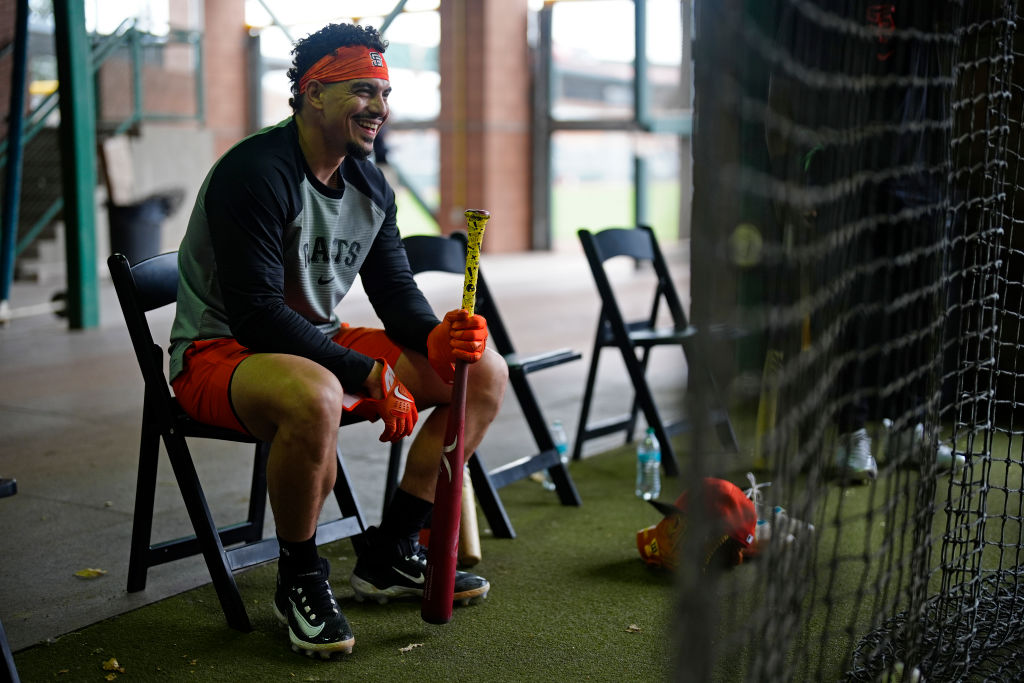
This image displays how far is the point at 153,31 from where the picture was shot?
377 inches

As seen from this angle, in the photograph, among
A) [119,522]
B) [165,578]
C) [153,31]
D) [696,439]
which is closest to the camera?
[696,439]

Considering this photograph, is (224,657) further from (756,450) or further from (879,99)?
(756,450)

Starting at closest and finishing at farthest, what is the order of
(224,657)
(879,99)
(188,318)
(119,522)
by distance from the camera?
(879,99) < (224,657) < (188,318) < (119,522)

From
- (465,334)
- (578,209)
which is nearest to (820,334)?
(465,334)

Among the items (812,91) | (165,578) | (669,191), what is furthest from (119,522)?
(669,191)

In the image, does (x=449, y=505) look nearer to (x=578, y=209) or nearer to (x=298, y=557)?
(x=298, y=557)

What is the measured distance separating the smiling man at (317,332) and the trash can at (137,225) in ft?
24.6

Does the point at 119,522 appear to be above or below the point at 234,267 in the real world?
below

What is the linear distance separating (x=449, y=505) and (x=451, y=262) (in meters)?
1.16

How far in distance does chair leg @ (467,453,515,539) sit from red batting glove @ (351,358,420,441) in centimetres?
63

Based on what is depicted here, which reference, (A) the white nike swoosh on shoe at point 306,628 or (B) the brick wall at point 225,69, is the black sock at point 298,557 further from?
(B) the brick wall at point 225,69

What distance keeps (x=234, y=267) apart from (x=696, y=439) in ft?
A: 4.63

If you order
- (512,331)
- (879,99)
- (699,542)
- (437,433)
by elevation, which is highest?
(879,99)

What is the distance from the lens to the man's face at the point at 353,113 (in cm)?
238
